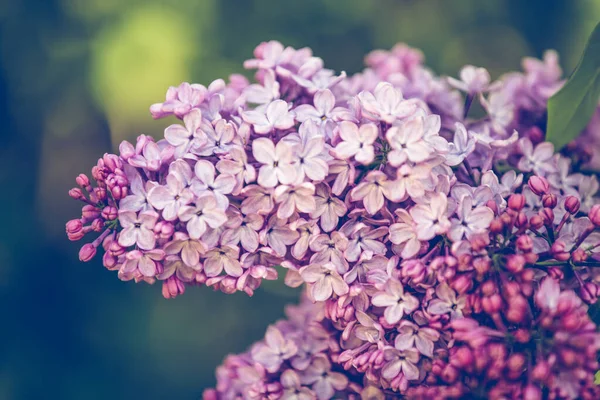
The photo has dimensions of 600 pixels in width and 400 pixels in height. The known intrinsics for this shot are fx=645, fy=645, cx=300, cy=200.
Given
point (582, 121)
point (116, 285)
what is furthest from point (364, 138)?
point (116, 285)

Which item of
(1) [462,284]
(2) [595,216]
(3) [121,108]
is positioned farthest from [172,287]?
(3) [121,108]

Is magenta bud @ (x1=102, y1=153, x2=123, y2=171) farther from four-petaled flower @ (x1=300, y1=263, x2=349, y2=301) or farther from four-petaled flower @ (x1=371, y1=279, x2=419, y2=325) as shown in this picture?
four-petaled flower @ (x1=371, y1=279, x2=419, y2=325)

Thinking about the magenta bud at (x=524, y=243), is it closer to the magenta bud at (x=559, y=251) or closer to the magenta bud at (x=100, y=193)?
the magenta bud at (x=559, y=251)

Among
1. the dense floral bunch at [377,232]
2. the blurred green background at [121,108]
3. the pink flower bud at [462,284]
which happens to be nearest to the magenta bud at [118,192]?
the dense floral bunch at [377,232]

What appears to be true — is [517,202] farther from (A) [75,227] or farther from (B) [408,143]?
(A) [75,227]

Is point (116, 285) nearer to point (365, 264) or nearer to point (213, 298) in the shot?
point (213, 298)

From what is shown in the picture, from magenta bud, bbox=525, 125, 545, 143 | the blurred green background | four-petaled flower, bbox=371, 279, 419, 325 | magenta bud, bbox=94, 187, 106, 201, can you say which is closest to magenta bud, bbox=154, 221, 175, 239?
magenta bud, bbox=94, 187, 106, 201
